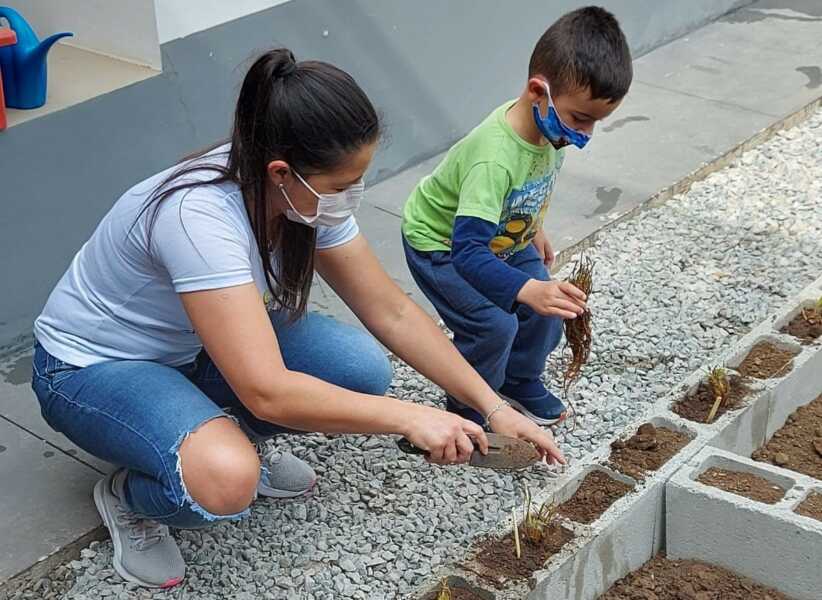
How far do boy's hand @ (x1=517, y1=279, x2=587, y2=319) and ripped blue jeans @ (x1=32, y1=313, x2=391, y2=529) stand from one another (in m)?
0.53

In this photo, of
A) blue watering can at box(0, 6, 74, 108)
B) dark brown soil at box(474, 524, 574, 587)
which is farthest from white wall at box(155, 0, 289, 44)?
dark brown soil at box(474, 524, 574, 587)

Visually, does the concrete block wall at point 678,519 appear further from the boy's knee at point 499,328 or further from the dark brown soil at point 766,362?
the boy's knee at point 499,328

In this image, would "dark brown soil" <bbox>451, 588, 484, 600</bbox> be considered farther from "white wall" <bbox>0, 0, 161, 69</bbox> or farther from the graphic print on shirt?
"white wall" <bbox>0, 0, 161, 69</bbox>

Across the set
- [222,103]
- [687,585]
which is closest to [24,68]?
[222,103]

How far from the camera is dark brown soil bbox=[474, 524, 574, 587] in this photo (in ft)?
8.83

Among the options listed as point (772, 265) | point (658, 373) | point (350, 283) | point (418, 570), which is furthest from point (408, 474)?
point (772, 265)

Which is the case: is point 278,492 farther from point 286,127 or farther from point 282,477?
point 286,127

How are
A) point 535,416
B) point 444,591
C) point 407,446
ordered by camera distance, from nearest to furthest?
point 444,591 → point 407,446 → point 535,416

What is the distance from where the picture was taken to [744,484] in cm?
299

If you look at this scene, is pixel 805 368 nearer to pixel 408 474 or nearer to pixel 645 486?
pixel 645 486

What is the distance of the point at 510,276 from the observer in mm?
3076

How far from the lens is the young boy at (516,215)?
3.11 metres

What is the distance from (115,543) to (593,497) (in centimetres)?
117

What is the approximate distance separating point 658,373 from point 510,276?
42.3 inches
